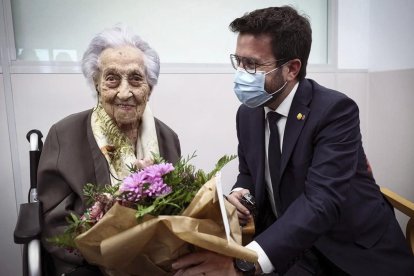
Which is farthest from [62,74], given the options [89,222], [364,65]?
[364,65]

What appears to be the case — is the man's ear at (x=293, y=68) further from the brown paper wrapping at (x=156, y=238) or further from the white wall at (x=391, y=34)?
the white wall at (x=391, y=34)

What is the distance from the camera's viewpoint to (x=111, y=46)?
1.15 meters

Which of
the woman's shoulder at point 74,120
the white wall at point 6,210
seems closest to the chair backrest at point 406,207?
the woman's shoulder at point 74,120

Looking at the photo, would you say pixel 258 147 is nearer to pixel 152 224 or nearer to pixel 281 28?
pixel 281 28

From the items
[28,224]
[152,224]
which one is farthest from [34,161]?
[152,224]

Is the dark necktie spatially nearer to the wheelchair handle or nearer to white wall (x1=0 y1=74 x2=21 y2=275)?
the wheelchair handle

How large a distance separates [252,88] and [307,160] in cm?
33

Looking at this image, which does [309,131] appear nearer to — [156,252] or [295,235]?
[295,235]

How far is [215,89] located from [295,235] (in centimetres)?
124

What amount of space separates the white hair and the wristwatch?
0.74 metres

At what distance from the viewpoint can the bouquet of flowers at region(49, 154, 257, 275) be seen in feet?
2.18

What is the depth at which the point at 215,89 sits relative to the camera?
201 cm

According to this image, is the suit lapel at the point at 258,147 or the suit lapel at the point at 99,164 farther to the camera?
the suit lapel at the point at 258,147

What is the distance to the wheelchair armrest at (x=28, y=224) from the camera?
2.94 ft
